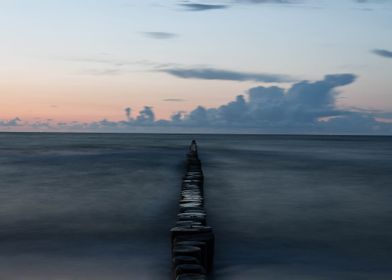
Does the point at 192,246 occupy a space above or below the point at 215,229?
above

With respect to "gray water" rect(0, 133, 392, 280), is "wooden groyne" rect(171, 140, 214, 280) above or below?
above

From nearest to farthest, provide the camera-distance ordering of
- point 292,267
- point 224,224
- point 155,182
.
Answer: point 292,267 → point 224,224 → point 155,182

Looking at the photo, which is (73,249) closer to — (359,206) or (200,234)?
(200,234)

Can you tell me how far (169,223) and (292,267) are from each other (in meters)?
4.85

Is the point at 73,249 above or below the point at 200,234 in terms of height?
below

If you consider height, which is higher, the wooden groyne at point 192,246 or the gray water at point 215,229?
the wooden groyne at point 192,246

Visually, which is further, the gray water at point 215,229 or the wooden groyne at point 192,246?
the gray water at point 215,229

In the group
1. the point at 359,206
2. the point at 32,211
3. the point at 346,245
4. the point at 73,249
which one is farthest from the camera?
the point at 359,206

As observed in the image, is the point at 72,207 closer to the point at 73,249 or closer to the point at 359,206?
the point at 73,249

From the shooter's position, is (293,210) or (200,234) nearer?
(200,234)

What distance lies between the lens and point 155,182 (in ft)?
81.7

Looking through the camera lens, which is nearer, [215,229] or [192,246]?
[192,246]

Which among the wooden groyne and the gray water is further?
the gray water

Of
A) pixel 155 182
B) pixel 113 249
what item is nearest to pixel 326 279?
pixel 113 249
